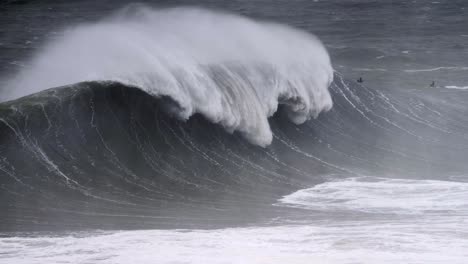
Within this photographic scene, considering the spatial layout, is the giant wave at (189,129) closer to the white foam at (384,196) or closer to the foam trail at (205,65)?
the foam trail at (205,65)

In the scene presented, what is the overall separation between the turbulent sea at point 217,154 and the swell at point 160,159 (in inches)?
1.9

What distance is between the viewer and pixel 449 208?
638 inches

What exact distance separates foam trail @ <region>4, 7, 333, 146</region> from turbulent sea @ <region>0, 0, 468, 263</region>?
0.06 meters

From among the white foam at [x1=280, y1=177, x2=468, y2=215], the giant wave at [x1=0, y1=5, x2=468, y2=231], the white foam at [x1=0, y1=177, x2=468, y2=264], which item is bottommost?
the white foam at [x1=0, y1=177, x2=468, y2=264]

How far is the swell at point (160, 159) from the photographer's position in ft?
51.0

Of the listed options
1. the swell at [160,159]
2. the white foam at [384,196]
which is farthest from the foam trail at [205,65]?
the white foam at [384,196]

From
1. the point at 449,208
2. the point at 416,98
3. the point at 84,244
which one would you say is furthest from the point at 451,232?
the point at 416,98

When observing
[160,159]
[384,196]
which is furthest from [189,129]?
[384,196]

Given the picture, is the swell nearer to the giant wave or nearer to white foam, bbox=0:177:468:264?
the giant wave

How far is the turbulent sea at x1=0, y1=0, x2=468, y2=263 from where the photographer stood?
44.0 ft

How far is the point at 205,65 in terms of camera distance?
2280 cm

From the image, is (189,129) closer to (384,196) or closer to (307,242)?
(384,196)

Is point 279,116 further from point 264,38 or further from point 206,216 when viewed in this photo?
point 206,216

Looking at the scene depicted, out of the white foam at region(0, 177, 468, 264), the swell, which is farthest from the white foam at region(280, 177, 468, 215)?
the swell
